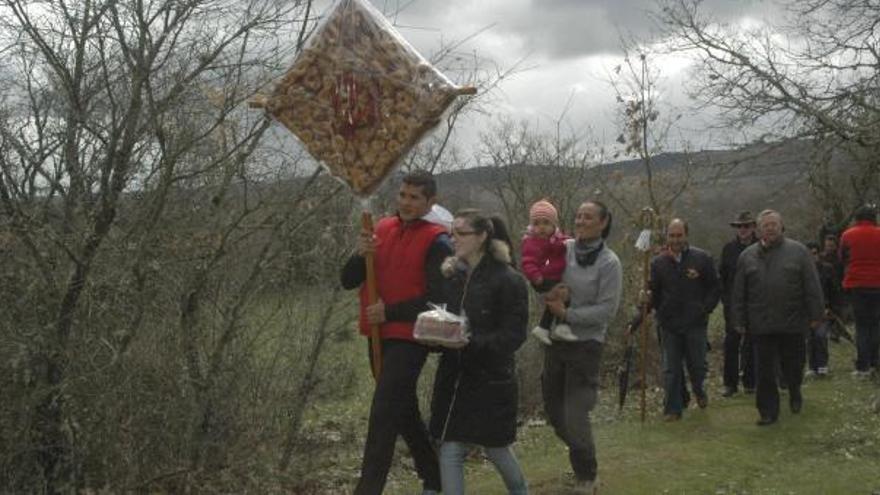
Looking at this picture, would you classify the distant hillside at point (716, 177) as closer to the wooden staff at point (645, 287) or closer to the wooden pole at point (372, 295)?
the wooden staff at point (645, 287)

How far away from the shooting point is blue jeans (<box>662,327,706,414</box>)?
35.3 ft

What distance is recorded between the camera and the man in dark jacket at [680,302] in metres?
10.7

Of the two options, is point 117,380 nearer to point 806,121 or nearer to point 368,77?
point 368,77

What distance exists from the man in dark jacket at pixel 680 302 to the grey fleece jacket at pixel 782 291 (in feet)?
1.97

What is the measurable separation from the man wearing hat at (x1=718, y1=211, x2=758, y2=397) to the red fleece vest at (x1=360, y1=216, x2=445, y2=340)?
706cm

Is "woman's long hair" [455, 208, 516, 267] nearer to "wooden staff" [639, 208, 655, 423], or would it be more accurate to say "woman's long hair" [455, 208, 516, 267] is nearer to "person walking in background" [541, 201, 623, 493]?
"person walking in background" [541, 201, 623, 493]

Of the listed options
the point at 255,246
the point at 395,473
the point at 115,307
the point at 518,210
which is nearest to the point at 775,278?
the point at 395,473

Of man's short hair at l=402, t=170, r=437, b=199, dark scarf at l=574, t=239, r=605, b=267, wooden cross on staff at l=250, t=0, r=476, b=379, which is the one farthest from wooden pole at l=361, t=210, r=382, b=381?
dark scarf at l=574, t=239, r=605, b=267

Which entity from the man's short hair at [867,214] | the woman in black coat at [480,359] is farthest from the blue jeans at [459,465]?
the man's short hair at [867,214]

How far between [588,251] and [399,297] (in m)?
1.63

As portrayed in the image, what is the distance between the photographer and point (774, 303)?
988 cm

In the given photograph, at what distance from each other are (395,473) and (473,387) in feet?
12.5

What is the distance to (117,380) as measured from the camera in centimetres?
634

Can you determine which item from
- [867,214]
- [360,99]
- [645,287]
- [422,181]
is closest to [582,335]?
[422,181]
